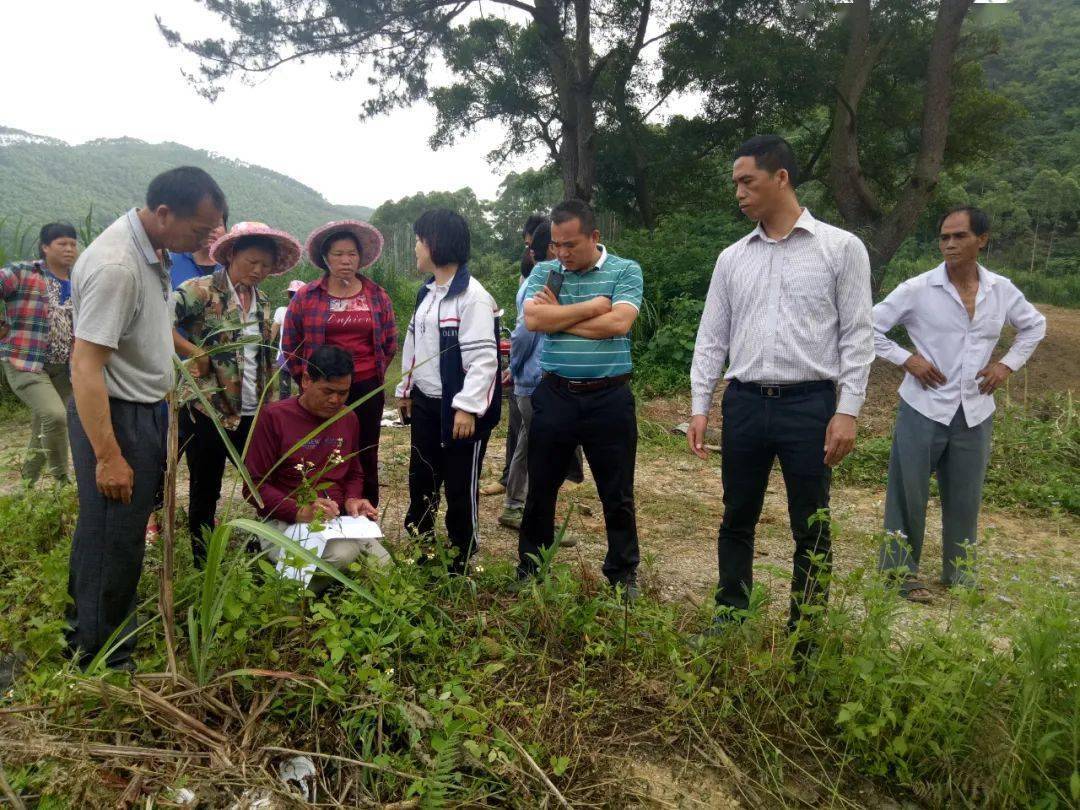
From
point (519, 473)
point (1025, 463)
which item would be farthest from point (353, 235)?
point (1025, 463)

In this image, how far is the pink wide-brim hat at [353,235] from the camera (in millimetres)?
3279

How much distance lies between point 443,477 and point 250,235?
4.59 ft

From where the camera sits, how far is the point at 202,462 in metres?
3.11

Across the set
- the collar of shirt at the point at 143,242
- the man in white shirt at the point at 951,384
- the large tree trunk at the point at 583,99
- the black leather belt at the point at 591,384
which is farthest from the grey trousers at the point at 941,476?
the large tree trunk at the point at 583,99

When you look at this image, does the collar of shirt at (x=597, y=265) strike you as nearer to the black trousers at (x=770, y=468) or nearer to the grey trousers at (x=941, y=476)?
the black trousers at (x=770, y=468)

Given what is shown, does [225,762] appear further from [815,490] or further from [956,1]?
[956,1]

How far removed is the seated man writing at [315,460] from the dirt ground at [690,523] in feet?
1.38

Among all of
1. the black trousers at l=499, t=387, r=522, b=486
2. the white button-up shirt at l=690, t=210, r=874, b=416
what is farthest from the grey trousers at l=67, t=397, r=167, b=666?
the black trousers at l=499, t=387, r=522, b=486

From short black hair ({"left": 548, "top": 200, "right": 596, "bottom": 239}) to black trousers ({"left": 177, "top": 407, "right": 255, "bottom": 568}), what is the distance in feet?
5.43

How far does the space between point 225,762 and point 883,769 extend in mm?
1800

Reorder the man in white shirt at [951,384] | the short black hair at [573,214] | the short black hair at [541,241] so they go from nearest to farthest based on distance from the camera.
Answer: the short black hair at [573,214], the man in white shirt at [951,384], the short black hair at [541,241]

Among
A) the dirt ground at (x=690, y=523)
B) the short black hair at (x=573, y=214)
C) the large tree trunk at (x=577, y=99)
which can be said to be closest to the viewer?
the short black hair at (x=573, y=214)

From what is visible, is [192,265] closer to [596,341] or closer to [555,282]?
[555,282]

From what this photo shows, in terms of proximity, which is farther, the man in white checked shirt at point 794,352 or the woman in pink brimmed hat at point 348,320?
the woman in pink brimmed hat at point 348,320
